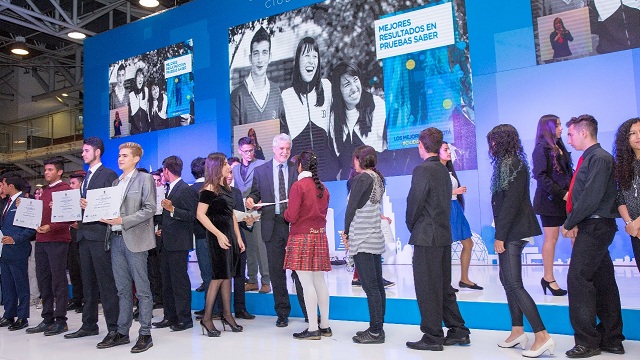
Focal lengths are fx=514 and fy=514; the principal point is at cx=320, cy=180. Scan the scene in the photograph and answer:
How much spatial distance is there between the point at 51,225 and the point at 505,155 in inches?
152

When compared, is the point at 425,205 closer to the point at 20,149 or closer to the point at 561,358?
the point at 561,358

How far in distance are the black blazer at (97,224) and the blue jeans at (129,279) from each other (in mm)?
251

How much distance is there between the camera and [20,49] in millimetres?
11500

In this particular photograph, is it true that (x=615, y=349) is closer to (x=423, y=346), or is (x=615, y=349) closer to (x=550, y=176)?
(x=423, y=346)

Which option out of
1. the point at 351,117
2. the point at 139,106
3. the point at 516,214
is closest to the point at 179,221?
the point at 516,214

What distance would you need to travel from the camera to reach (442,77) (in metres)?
6.50

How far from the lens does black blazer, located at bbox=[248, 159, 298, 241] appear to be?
436 cm

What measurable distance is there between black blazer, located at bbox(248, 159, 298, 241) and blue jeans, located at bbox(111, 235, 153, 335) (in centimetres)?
101

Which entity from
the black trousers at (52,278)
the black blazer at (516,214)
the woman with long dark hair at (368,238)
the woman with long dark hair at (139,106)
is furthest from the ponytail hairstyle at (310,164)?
the woman with long dark hair at (139,106)

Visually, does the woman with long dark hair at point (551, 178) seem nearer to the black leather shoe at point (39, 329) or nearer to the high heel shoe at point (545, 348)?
the high heel shoe at point (545, 348)

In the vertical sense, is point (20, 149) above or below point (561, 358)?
above

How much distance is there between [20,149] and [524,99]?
705 inches

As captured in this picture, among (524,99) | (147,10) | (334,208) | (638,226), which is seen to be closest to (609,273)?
(638,226)

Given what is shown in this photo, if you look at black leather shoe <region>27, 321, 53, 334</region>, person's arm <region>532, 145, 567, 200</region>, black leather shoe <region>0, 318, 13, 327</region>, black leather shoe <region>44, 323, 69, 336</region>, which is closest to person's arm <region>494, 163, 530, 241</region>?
person's arm <region>532, 145, 567, 200</region>
